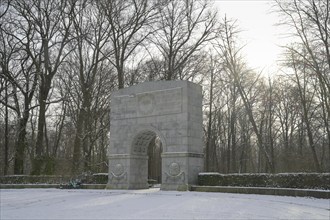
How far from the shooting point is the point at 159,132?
20.7 meters

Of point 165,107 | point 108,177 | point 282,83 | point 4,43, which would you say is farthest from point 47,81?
point 282,83

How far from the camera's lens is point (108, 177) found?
73.9ft

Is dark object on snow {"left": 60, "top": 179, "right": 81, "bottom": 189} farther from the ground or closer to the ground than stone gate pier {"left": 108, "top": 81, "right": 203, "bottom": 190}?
closer to the ground

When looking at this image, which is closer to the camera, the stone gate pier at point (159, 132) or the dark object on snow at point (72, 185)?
the stone gate pier at point (159, 132)

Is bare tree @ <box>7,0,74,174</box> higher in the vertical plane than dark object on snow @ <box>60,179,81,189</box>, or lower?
higher

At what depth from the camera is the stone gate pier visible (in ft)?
65.0

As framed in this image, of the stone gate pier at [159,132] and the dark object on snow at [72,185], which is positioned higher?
the stone gate pier at [159,132]

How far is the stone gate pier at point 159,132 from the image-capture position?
1980 centimetres

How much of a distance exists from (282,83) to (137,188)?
55.5ft

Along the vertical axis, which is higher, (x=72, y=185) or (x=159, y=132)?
(x=159, y=132)

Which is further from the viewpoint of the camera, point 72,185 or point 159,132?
point 72,185

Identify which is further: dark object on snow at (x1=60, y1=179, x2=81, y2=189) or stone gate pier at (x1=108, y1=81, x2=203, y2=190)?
dark object on snow at (x1=60, y1=179, x2=81, y2=189)

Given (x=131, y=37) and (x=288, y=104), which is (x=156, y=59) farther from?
(x=288, y=104)

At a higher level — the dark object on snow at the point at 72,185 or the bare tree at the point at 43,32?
the bare tree at the point at 43,32
